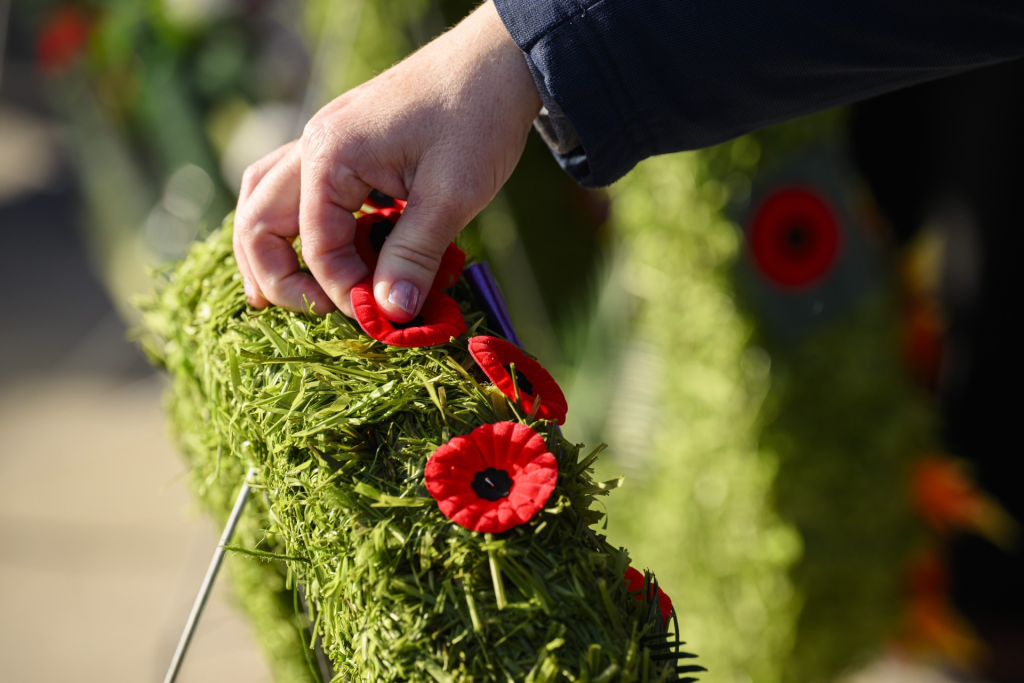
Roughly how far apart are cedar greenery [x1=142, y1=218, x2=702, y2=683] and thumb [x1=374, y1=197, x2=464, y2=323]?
41mm

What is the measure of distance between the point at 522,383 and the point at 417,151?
0.24 m

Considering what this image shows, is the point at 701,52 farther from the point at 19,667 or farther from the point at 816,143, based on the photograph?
the point at 19,667

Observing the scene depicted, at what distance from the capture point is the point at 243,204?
0.83 m

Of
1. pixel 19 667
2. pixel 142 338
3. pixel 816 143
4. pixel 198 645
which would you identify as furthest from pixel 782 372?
pixel 19 667

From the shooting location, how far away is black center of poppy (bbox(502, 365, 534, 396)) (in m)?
0.73

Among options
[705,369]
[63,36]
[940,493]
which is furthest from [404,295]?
[63,36]

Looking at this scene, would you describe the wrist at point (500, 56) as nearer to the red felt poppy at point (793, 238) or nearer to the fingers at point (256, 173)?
the fingers at point (256, 173)

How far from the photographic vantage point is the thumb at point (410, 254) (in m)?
0.75

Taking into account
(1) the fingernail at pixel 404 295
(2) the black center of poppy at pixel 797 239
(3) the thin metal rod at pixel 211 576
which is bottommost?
(2) the black center of poppy at pixel 797 239

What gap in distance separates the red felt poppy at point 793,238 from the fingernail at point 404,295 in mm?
Result: 1318

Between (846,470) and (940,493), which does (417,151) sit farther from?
(940,493)

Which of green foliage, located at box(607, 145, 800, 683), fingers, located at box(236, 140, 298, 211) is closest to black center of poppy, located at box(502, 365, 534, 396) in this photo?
fingers, located at box(236, 140, 298, 211)

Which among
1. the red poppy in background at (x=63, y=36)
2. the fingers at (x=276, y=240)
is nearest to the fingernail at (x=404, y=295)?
the fingers at (x=276, y=240)

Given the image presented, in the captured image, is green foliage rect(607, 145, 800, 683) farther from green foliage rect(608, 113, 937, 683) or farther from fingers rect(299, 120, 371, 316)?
fingers rect(299, 120, 371, 316)
